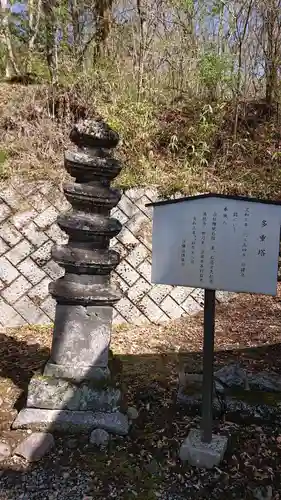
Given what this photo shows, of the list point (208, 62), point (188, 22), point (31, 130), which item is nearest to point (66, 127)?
point (31, 130)

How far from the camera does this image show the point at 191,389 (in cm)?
276

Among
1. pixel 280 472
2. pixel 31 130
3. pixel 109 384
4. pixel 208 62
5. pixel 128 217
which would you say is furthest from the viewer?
pixel 208 62

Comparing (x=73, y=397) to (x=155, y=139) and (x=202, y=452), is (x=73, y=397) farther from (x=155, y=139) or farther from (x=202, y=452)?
(x=155, y=139)

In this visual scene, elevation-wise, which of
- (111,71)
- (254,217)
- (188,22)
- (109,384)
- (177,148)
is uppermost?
(188,22)

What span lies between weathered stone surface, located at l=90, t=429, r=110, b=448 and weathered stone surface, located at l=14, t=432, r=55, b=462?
210 mm

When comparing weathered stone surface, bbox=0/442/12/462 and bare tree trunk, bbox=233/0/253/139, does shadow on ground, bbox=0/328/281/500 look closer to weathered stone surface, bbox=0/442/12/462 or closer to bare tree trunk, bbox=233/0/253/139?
weathered stone surface, bbox=0/442/12/462

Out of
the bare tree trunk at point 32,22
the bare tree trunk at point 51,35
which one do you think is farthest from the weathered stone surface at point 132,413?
the bare tree trunk at point 32,22

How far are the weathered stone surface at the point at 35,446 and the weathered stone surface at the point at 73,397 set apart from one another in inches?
6.8

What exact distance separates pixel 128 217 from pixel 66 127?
5.60 feet

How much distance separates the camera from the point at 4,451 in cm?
223

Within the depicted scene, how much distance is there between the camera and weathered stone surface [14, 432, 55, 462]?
87.3 inches

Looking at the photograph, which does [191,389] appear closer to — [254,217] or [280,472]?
[280,472]

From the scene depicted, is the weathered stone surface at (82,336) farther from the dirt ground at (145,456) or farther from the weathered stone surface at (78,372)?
the dirt ground at (145,456)

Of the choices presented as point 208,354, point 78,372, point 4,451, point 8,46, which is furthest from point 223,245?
point 8,46
